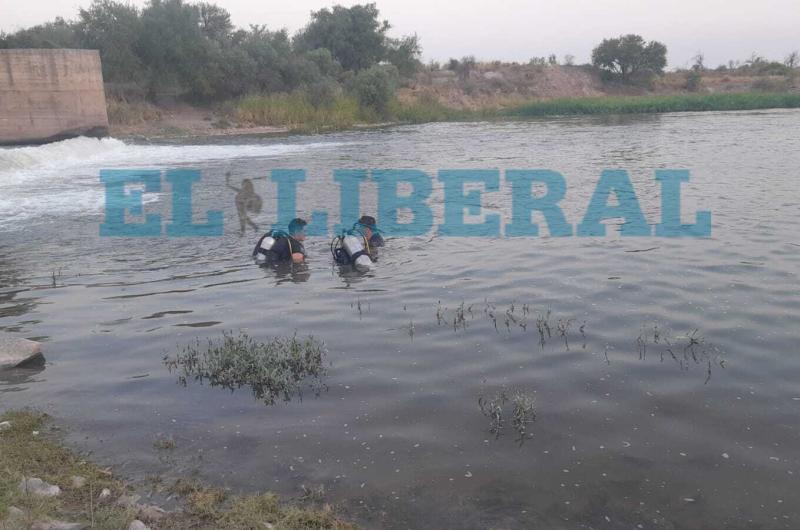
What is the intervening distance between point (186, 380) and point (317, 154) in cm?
2362

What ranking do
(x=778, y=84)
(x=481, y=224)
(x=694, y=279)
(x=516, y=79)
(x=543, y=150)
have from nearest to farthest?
(x=694, y=279), (x=481, y=224), (x=543, y=150), (x=778, y=84), (x=516, y=79)

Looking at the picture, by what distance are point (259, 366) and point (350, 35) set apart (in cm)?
6270

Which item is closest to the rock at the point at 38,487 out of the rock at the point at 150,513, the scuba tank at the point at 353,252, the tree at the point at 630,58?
the rock at the point at 150,513

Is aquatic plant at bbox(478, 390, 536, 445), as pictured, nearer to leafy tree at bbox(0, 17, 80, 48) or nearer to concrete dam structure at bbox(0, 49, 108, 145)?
concrete dam structure at bbox(0, 49, 108, 145)

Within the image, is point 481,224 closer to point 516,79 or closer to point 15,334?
point 15,334

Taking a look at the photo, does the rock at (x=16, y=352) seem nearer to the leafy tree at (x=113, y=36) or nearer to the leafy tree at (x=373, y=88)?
the leafy tree at (x=113, y=36)

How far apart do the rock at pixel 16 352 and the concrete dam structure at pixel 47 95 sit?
28860mm

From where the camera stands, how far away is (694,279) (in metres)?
9.38

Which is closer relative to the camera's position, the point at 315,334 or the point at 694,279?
the point at 315,334

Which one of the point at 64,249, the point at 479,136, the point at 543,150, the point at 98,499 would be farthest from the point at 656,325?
the point at 479,136

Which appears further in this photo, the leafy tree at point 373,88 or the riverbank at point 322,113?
the leafy tree at point 373,88

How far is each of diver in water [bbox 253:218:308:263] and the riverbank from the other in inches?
1250

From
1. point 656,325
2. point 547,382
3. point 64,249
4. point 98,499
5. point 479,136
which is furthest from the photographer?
point 479,136

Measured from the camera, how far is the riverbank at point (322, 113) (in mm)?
43844
